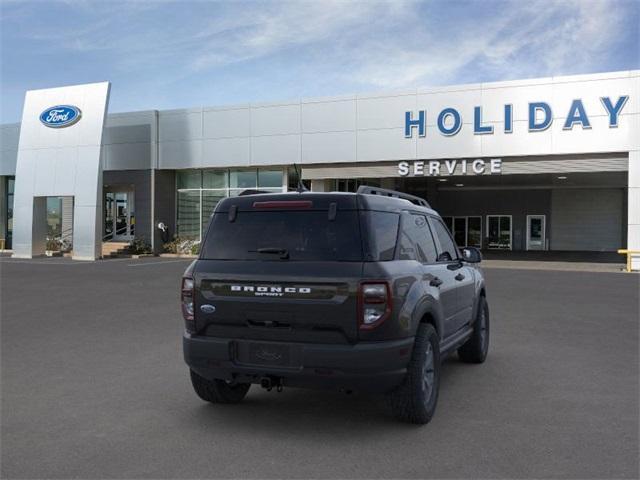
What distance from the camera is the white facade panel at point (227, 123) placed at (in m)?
27.4

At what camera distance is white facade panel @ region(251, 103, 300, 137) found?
26.4m

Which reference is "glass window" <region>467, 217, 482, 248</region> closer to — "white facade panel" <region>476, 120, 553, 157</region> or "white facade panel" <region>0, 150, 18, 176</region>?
"white facade panel" <region>476, 120, 553, 157</region>

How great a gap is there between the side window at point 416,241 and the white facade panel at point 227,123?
A: 74.0ft

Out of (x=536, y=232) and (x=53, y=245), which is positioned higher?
(x=536, y=232)

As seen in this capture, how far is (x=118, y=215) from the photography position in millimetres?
32656

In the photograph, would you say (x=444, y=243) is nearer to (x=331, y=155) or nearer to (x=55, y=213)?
(x=331, y=155)

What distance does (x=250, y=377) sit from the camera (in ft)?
14.9

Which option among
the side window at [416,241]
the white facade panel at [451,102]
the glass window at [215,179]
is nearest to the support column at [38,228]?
the glass window at [215,179]

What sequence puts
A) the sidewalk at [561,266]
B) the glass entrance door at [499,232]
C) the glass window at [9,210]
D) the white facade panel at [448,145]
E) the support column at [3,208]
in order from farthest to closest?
the glass entrance door at [499,232] < the glass window at [9,210] < the support column at [3,208] < the white facade panel at [448,145] < the sidewalk at [561,266]

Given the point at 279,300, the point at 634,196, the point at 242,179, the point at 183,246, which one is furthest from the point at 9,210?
the point at 279,300

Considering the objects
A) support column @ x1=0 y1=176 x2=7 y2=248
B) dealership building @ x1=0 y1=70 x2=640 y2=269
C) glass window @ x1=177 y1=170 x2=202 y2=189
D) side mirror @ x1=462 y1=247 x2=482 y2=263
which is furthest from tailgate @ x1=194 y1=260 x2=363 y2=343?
support column @ x1=0 y1=176 x2=7 y2=248

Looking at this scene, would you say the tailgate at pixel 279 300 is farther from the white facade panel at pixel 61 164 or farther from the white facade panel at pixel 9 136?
the white facade panel at pixel 9 136

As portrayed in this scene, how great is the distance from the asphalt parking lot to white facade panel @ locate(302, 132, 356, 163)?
17.2m

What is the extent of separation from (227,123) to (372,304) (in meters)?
24.6
